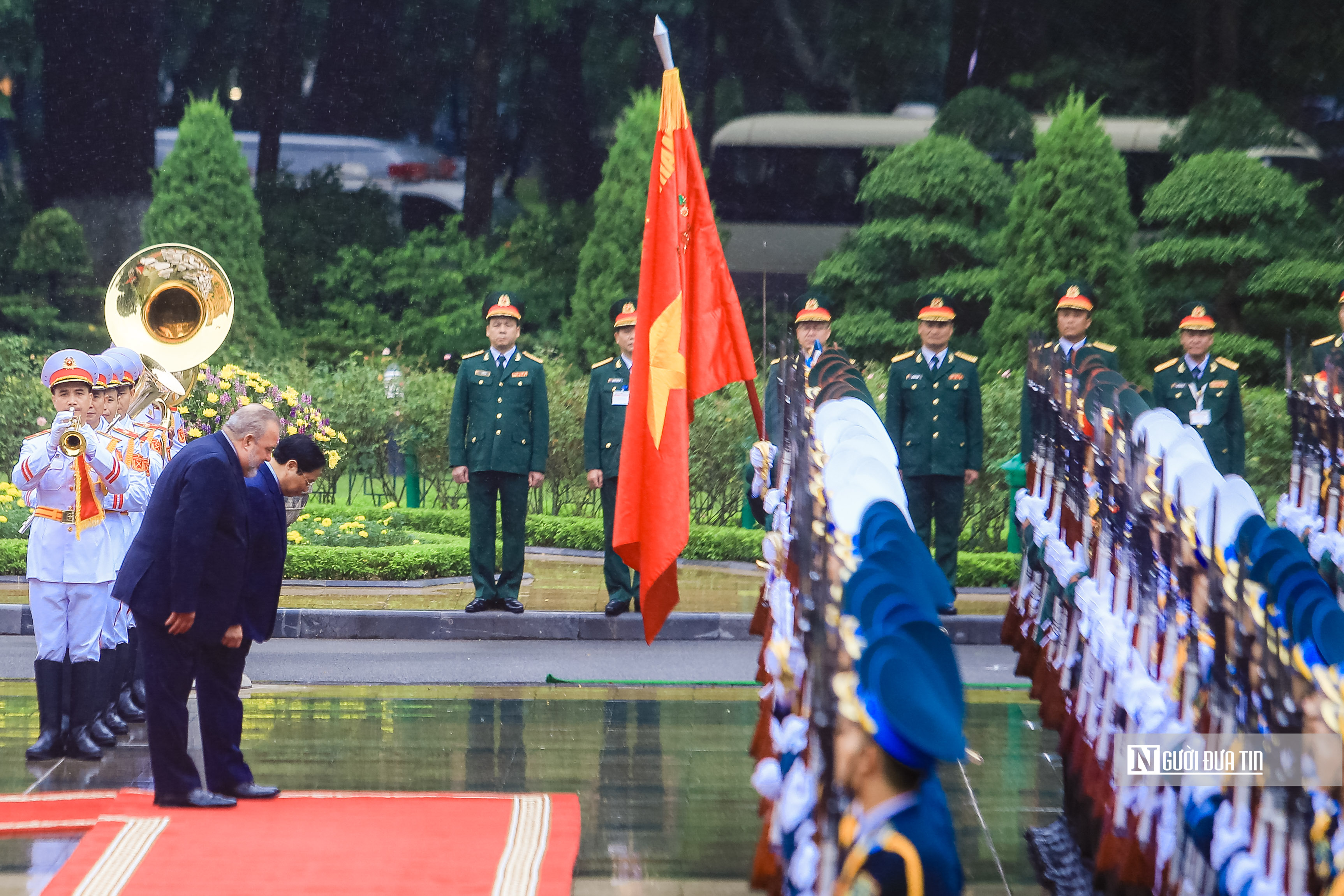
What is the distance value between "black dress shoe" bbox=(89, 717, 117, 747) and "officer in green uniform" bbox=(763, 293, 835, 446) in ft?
10.5

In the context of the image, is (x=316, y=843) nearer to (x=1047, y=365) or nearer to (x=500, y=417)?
(x=1047, y=365)

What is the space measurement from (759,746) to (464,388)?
17.6ft

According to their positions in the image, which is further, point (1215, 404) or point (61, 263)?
point (61, 263)

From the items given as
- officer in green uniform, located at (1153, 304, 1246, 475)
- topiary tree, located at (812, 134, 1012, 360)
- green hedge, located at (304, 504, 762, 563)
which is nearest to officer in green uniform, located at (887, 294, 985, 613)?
officer in green uniform, located at (1153, 304, 1246, 475)

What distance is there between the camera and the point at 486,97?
701 inches

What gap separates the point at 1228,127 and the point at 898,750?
15213 millimetres

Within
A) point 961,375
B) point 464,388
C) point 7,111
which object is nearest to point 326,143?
point 7,111

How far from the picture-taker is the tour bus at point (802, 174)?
54.6ft

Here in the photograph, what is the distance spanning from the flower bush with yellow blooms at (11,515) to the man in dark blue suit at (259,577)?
5.70 meters

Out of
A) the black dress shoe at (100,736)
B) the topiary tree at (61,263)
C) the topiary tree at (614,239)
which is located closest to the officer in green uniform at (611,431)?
the black dress shoe at (100,736)

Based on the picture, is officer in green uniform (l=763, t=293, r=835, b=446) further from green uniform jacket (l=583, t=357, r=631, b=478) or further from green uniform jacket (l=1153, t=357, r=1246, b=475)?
green uniform jacket (l=1153, t=357, r=1246, b=475)

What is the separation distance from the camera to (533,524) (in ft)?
42.0

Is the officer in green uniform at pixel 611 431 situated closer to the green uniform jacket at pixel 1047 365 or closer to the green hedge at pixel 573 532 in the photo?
the green hedge at pixel 573 532

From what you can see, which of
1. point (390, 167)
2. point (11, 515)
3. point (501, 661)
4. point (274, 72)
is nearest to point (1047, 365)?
point (501, 661)
